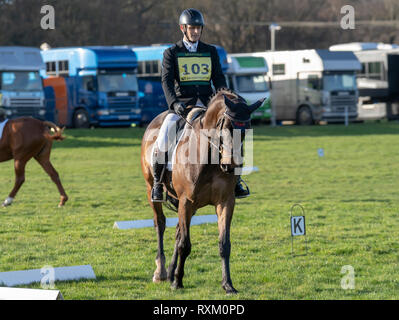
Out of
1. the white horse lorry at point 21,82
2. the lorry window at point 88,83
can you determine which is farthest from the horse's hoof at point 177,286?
the lorry window at point 88,83

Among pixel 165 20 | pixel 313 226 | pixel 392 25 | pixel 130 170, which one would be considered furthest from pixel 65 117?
pixel 392 25

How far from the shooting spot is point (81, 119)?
3788 centimetres

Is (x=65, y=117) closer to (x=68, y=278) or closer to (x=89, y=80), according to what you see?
(x=89, y=80)

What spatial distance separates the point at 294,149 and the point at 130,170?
7.82 meters

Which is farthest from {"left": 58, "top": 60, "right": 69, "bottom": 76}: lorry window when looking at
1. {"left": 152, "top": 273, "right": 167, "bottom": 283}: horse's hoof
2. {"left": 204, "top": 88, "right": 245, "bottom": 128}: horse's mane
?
{"left": 204, "top": 88, "right": 245, "bottom": 128}: horse's mane

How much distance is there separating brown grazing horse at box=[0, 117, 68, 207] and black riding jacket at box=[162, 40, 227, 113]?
22.7ft

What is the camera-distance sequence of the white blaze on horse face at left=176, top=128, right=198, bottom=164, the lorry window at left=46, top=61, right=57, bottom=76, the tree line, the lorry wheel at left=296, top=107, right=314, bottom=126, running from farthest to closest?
the tree line, the lorry wheel at left=296, top=107, right=314, bottom=126, the lorry window at left=46, top=61, right=57, bottom=76, the white blaze on horse face at left=176, top=128, right=198, bottom=164

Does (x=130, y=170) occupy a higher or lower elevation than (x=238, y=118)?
lower

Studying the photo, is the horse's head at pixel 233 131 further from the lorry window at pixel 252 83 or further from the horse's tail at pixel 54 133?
the lorry window at pixel 252 83

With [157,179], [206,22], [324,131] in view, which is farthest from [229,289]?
[206,22]

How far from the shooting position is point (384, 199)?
15492mm

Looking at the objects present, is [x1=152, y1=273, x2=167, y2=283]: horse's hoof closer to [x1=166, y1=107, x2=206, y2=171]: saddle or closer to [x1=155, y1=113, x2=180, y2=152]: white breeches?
[x1=166, y1=107, x2=206, y2=171]: saddle

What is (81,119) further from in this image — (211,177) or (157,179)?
(211,177)

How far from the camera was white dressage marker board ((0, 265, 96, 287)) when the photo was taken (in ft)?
26.1
